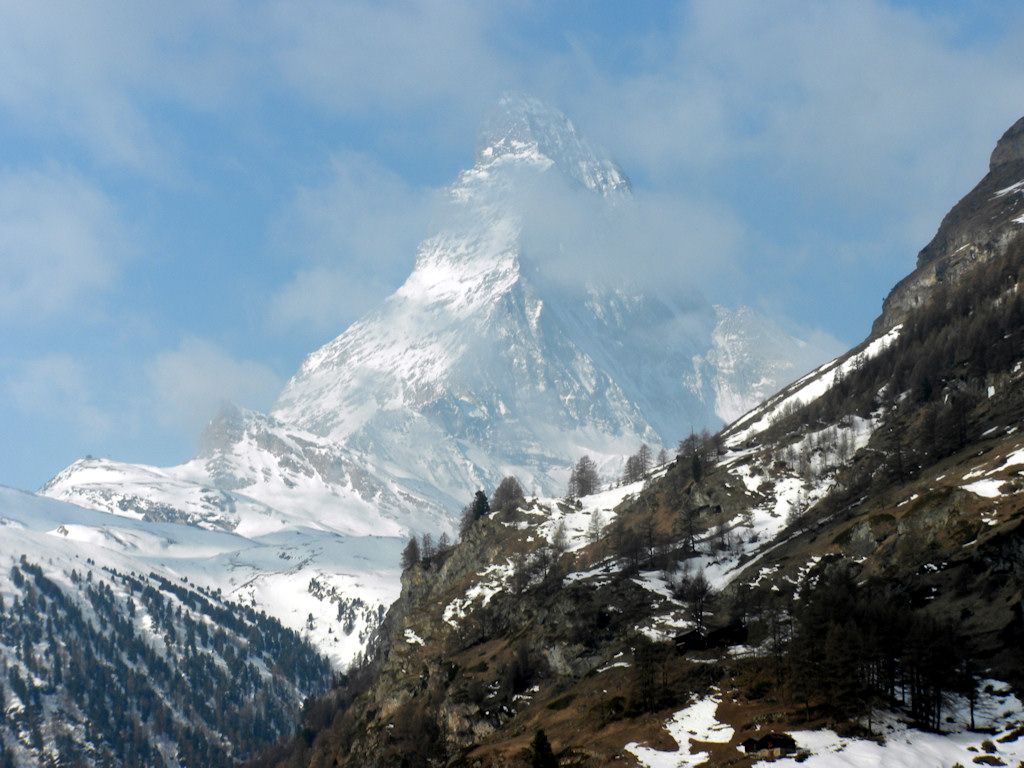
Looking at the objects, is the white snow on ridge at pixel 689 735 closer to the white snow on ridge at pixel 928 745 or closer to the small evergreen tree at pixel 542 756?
the small evergreen tree at pixel 542 756

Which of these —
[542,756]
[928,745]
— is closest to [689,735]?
[542,756]

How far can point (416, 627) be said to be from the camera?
522ft

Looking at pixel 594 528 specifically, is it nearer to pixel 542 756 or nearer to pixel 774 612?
pixel 774 612

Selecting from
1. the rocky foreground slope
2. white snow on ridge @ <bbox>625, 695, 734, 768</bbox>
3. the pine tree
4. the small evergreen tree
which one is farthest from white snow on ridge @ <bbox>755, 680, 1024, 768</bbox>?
the pine tree

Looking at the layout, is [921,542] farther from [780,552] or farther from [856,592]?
[780,552]

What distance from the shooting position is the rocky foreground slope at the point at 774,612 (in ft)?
233

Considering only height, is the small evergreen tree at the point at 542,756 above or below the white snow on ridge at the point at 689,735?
below

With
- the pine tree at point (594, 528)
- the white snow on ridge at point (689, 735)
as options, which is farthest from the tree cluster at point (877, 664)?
the pine tree at point (594, 528)

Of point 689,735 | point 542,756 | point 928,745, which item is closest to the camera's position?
point 928,745

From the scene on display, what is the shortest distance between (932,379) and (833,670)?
11782cm

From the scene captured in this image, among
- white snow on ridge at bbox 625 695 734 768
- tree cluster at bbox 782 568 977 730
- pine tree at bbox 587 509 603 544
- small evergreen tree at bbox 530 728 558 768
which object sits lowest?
small evergreen tree at bbox 530 728 558 768

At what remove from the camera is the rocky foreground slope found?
71125 millimetres

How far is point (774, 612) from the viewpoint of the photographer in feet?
318

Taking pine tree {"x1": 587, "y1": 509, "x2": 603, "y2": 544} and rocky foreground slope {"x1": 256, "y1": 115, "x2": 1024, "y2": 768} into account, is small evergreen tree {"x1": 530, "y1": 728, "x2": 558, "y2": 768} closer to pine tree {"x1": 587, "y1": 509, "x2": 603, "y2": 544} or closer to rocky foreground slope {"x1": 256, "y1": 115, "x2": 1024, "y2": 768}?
rocky foreground slope {"x1": 256, "y1": 115, "x2": 1024, "y2": 768}
